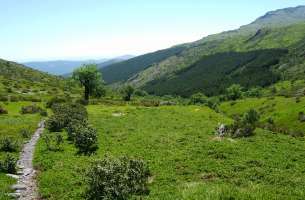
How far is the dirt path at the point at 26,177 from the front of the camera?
95.7 ft

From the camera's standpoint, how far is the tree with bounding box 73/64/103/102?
109500 mm

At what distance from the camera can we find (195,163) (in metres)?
36.3

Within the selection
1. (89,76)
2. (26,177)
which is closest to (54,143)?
(26,177)

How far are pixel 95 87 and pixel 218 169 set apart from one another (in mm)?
84387

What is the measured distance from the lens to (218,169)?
3388cm

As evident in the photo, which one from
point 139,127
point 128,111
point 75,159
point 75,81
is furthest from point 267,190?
point 75,81

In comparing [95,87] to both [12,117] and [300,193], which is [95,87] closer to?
[12,117]

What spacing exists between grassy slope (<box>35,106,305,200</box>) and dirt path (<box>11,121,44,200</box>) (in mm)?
762

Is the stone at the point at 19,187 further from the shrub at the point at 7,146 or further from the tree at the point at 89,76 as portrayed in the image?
the tree at the point at 89,76

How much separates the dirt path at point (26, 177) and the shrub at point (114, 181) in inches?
177

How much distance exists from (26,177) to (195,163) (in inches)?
580

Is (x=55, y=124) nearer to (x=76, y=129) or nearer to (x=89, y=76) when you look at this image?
(x=76, y=129)

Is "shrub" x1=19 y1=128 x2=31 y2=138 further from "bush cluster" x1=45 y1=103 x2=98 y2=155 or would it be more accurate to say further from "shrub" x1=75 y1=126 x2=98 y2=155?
"shrub" x1=75 y1=126 x2=98 y2=155

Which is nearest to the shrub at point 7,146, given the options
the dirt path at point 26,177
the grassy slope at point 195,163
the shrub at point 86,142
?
the dirt path at point 26,177
